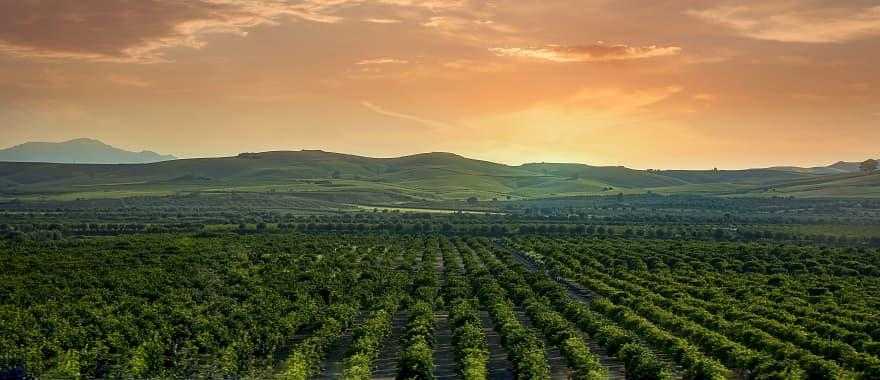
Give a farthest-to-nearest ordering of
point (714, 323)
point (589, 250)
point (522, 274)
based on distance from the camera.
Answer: point (589, 250) → point (522, 274) → point (714, 323)

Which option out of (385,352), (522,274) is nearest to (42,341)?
(385,352)

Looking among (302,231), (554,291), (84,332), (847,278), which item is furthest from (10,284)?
(302,231)

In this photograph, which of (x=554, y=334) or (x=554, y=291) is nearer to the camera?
(x=554, y=334)

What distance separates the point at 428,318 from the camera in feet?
188

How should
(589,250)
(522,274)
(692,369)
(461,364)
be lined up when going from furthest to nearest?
(589,250) → (522,274) → (461,364) → (692,369)

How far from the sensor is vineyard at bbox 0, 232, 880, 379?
4350 cm

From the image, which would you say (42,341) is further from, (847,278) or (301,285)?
(847,278)

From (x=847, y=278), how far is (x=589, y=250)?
131 ft

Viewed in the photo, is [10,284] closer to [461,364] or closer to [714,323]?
[461,364]

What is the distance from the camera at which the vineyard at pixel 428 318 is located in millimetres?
43500

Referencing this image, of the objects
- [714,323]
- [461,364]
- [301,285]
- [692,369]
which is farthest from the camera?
[301,285]

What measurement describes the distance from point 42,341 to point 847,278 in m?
84.5

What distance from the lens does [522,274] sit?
90.1 metres

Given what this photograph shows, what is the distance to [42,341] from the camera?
155 ft
